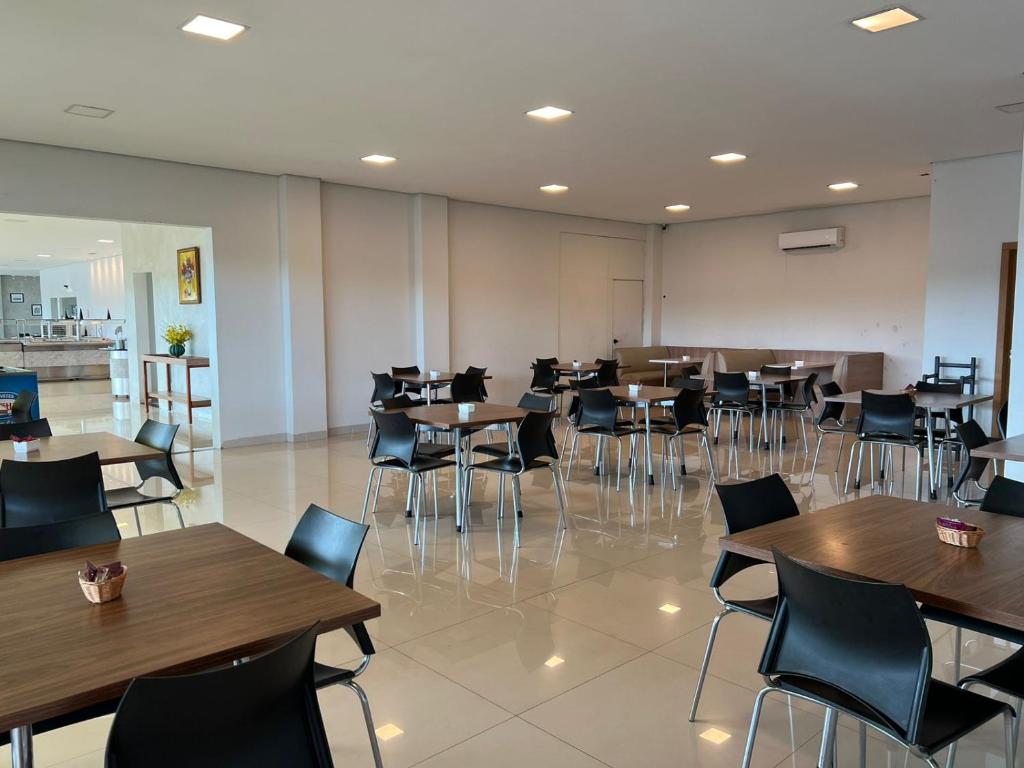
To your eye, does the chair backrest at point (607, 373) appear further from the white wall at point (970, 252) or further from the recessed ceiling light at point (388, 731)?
the recessed ceiling light at point (388, 731)

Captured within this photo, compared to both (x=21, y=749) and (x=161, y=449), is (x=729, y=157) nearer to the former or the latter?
(x=161, y=449)

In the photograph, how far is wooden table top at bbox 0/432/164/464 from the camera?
3.84 meters

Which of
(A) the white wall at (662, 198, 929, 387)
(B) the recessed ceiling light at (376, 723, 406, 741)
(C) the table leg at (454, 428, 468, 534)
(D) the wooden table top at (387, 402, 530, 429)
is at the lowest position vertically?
(B) the recessed ceiling light at (376, 723, 406, 741)

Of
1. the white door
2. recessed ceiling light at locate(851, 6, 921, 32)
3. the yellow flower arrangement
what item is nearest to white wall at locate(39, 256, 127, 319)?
the yellow flower arrangement

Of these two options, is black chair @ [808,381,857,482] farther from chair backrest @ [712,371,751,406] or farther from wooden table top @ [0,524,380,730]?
wooden table top @ [0,524,380,730]

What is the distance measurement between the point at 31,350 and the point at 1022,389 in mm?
17680

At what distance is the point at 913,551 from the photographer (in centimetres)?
220

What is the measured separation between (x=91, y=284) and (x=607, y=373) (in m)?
16.7

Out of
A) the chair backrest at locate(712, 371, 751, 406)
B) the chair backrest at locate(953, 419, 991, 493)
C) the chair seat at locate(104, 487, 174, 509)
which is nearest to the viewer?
the chair seat at locate(104, 487, 174, 509)

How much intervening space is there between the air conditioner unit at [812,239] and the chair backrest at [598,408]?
6.13m

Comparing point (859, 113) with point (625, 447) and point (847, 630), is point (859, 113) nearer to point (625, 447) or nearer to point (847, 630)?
point (625, 447)

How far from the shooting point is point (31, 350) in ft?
51.9

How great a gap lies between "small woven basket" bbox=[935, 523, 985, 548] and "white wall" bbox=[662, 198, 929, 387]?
29.0ft

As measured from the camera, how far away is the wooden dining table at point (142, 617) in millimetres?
1412
